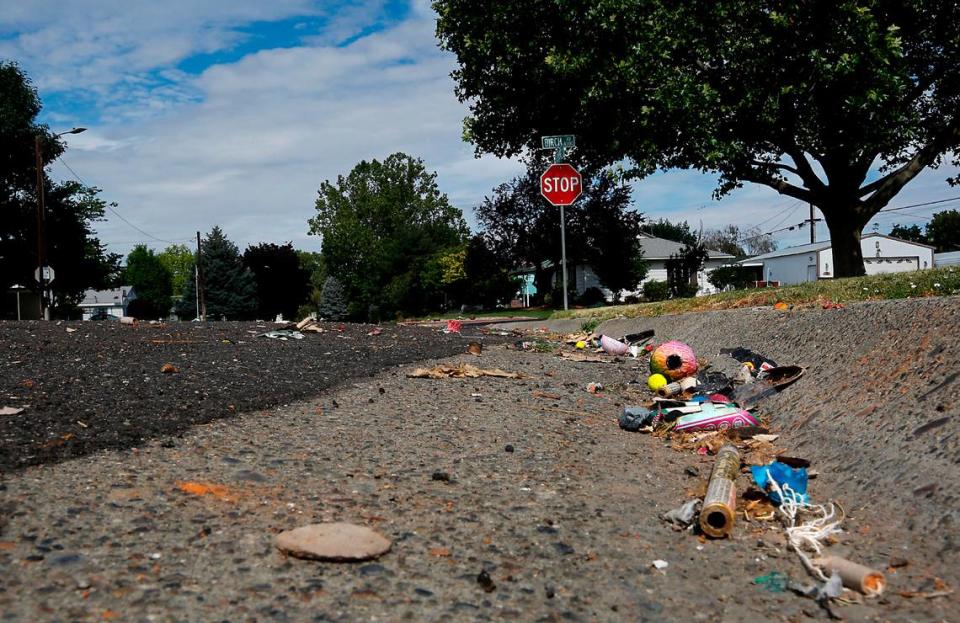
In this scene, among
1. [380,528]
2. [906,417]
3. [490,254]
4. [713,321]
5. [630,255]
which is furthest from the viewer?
[490,254]

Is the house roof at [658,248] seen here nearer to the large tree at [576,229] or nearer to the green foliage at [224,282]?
the large tree at [576,229]

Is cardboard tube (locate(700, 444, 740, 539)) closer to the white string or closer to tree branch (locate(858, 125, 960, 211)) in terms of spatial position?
the white string

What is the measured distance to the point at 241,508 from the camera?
130 inches

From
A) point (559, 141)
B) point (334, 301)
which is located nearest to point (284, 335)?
point (559, 141)

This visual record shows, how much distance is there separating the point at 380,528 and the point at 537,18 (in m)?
16.5

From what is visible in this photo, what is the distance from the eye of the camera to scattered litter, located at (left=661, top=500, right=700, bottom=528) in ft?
11.8

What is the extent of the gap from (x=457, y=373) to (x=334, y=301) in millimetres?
77142

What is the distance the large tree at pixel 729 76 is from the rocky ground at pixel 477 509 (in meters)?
11.5

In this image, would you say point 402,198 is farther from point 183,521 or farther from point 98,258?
point 183,521

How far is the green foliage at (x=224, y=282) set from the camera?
6782cm

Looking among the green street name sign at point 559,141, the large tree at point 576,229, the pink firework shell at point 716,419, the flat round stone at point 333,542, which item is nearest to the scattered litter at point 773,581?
the flat round stone at point 333,542

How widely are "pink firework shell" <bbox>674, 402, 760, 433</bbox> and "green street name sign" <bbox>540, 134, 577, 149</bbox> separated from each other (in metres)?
13.7

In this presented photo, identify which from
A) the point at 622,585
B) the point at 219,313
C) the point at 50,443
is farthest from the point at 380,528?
the point at 219,313

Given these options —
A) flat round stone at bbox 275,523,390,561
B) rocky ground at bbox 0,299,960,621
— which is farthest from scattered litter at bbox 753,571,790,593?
flat round stone at bbox 275,523,390,561
